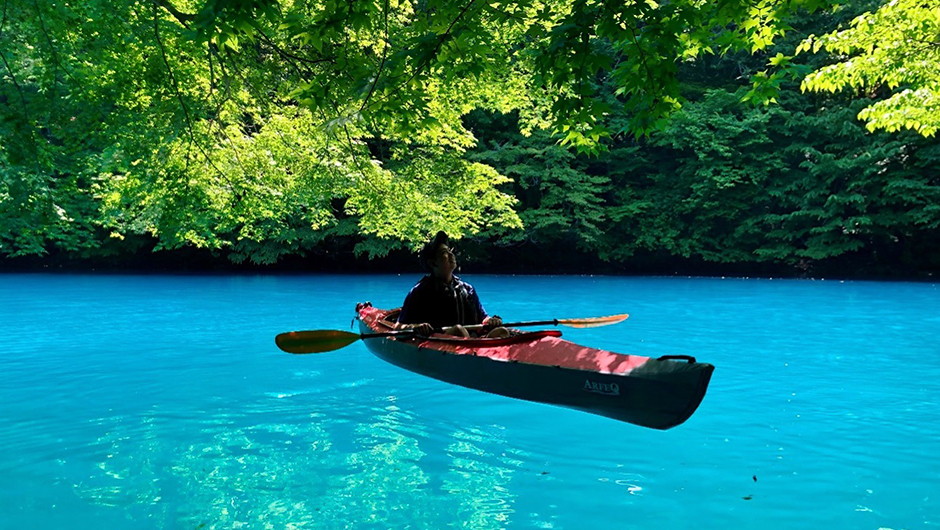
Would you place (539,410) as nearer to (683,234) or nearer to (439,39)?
(439,39)

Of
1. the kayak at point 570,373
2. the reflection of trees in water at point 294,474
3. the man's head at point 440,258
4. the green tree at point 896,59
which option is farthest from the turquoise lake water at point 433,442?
the green tree at point 896,59

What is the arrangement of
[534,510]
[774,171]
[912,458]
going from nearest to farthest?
[534,510], [912,458], [774,171]

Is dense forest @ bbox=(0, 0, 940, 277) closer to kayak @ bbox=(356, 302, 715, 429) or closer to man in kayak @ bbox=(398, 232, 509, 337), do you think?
man in kayak @ bbox=(398, 232, 509, 337)

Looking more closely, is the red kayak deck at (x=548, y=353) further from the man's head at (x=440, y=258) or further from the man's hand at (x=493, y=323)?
the man's head at (x=440, y=258)

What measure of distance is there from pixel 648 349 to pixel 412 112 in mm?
6394

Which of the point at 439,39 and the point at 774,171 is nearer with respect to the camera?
the point at 439,39

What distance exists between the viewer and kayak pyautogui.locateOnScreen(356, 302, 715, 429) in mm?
4746

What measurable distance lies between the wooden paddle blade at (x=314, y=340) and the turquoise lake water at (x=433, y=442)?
0.74 metres

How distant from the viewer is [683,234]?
3000 centimetres

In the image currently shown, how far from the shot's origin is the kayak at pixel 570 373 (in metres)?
4.75

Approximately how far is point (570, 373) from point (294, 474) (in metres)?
2.22

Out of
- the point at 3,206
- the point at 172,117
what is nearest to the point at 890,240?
the point at 172,117

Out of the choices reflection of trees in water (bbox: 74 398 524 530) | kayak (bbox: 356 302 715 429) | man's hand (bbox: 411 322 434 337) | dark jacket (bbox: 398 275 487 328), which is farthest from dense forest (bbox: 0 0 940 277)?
reflection of trees in water (bbox: 74 398 524 530)

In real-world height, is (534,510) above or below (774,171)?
below
